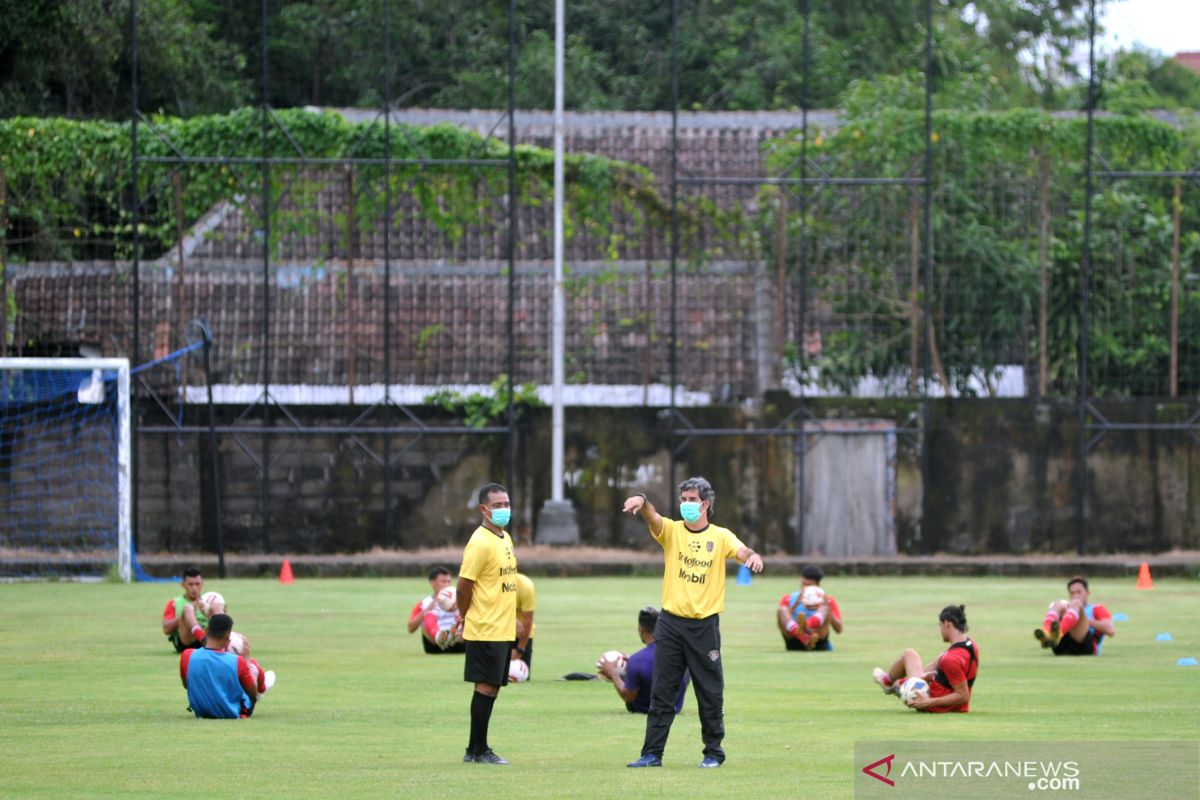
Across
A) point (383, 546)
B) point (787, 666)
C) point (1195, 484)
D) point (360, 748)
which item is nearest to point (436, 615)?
point (787, 666)

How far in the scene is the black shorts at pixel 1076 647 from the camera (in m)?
19.3

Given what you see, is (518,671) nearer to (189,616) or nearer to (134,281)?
(189,616)

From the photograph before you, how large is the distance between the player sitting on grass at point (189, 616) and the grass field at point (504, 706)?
368 millimetres

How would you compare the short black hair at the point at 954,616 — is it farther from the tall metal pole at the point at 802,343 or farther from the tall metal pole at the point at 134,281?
the tall metal pole at the point at 134,281

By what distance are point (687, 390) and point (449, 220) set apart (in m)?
5.01

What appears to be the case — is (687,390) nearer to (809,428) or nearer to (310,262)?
(809,428)

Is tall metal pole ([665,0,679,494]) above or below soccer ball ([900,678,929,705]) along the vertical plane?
above

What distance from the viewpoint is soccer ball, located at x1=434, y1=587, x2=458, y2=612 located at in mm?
18844

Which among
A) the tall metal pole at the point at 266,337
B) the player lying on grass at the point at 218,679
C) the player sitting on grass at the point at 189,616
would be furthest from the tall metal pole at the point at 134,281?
the player lying on grass at the point at 218,679

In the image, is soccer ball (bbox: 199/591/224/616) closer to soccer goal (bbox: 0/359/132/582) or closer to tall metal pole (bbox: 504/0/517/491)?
soccer goal (bbox: 0/359/132/582)

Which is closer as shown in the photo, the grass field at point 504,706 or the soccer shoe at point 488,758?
the grass field at point 504,706

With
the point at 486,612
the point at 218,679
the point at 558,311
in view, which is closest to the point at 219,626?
the point at 218,679

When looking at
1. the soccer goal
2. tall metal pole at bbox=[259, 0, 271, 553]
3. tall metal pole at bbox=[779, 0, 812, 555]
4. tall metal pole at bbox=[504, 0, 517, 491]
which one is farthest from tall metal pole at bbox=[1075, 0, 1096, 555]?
the soccer goal

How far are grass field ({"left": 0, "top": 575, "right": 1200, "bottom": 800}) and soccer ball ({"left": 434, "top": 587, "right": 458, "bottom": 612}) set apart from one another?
0.53m
